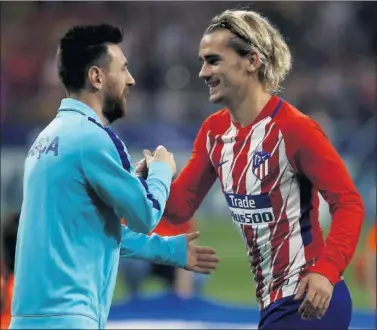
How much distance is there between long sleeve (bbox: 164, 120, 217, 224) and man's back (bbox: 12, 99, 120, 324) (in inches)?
41.2

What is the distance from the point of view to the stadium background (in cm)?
1509

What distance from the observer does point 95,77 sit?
13.4ft

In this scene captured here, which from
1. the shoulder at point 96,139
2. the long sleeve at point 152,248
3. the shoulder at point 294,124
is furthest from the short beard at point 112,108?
the shoulder at point 294,124

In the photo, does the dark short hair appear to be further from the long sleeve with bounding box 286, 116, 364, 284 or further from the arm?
the long sleeve with bounding box 286, 116, 364, 284

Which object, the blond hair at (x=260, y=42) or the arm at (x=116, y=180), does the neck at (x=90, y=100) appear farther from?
the blond hair at (x=260, y=42)

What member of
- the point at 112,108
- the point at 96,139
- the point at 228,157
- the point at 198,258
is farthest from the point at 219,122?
the point at 96,139

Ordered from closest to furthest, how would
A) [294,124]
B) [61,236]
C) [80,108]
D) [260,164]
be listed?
[61,236]
[80,108]
[294,124]
[260,164]

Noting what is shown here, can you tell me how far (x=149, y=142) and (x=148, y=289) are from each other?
8.88ft

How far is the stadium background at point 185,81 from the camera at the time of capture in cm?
1509

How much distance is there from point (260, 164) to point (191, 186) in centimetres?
56

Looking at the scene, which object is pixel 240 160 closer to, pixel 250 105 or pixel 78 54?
pixel 250 105

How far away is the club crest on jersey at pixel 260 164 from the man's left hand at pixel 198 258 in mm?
431

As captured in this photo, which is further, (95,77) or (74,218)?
(95,77)

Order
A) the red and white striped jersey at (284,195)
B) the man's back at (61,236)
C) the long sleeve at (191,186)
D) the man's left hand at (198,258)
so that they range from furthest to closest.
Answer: the long sleeve at (191,186), the man's left hand at (198,258), the red and white striped jersey at (284,195), the man's back at (61,236)
